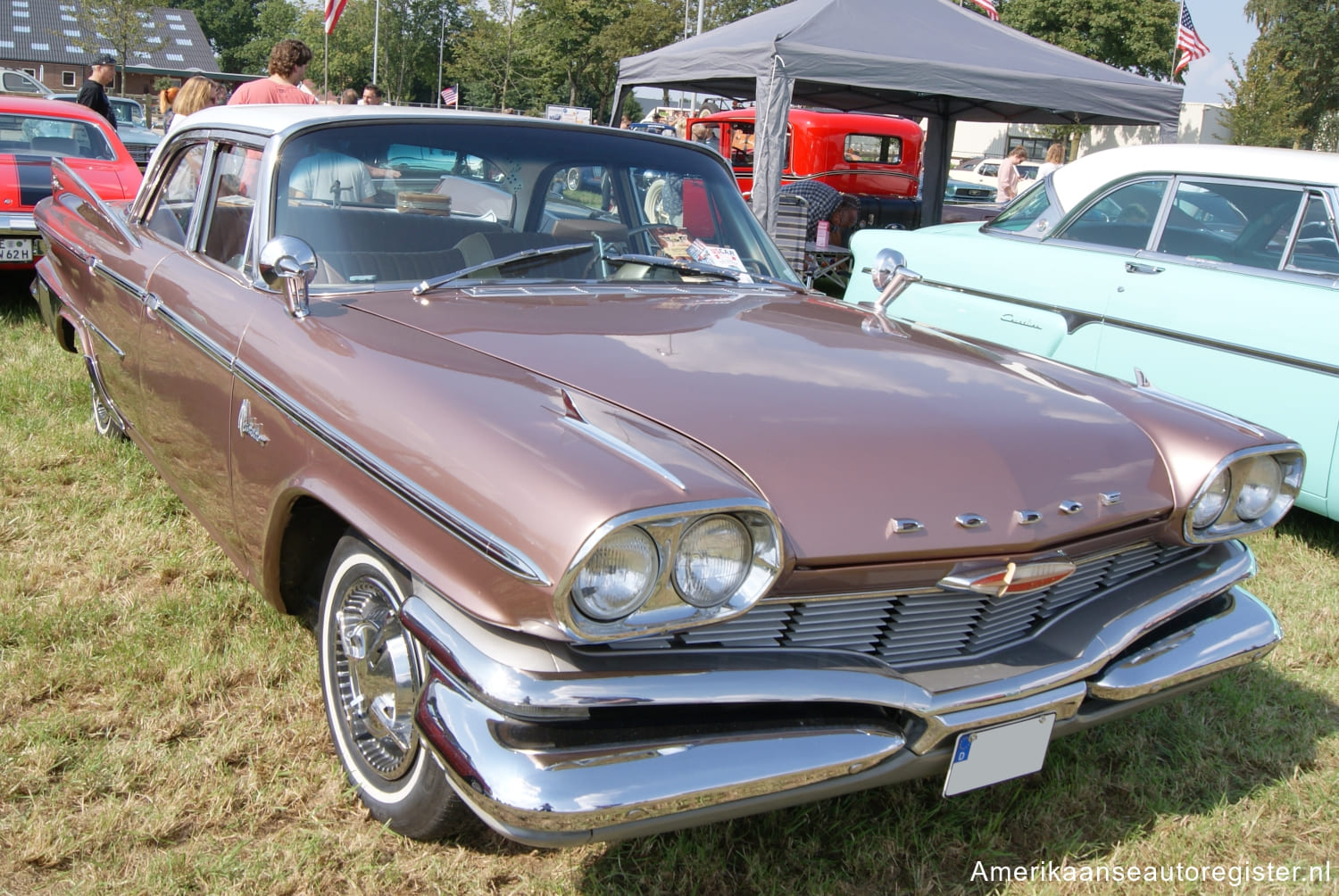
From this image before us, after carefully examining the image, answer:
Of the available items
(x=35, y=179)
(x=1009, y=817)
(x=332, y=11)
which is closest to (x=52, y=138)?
(x=35, y=179)

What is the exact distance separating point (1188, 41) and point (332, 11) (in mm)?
11656

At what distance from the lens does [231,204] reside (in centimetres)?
290

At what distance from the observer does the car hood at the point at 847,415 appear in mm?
1844

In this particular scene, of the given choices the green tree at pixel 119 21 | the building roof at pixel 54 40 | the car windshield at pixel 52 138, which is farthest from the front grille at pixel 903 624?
the building roof at pixel 54 40

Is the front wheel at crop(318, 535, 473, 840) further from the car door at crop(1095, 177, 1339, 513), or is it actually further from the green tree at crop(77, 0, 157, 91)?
the green tree at crop(77, 0, 157, 91)

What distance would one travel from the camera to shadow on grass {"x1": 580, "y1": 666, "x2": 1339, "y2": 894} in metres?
2.14

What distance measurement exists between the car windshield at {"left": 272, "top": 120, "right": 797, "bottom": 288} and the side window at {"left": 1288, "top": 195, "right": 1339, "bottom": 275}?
2.43 metres

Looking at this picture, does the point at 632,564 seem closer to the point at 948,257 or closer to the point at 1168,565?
the point at 1168,565

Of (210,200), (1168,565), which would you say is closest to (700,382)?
(1168,565)

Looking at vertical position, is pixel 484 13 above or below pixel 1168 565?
above

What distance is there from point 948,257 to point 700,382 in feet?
11.6

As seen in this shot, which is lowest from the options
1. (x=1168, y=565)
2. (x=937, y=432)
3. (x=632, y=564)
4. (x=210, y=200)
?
(x=1168, y=565)

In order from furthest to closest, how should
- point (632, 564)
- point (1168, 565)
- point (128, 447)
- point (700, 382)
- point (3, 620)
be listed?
point (128, 447) → point (3, 620) → point (1168, 565) → point (700, 382) → point (632, 564)

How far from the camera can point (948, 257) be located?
17.3ft
